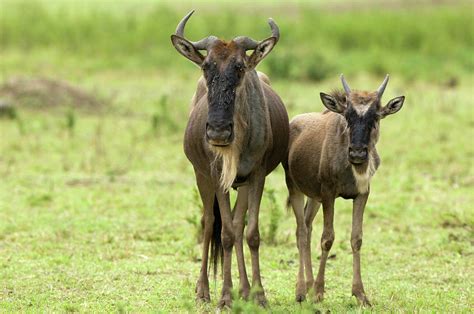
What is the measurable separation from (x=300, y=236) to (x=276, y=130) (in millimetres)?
1010

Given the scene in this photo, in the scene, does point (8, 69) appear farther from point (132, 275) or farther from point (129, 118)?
point (132, 275)

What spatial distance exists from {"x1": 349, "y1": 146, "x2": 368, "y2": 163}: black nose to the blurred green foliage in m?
14.5

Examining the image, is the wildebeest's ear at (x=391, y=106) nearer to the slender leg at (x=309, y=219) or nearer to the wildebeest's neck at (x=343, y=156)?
the wildebeest's neck at (x=343, y=156)

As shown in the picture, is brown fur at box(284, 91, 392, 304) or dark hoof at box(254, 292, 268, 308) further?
brown fur at box(284, 91, 392, 304)

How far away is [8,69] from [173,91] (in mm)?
5303

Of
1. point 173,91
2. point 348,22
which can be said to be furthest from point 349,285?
point 348,22

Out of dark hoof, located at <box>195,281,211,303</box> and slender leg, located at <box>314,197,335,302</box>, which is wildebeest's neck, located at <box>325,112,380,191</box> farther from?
dark hoof, located at <box>195,281,211,303</box>

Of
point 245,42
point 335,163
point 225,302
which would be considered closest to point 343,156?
point 335,163

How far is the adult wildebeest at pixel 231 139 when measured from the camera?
751 centimetres

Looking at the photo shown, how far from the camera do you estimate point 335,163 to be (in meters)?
8.14

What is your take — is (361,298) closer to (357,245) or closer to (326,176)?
(357,245)

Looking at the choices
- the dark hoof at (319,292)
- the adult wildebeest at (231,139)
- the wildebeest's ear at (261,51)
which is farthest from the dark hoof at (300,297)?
the wildebeest's ear at (261,51)

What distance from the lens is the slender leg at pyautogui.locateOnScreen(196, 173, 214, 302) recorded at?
8406mm

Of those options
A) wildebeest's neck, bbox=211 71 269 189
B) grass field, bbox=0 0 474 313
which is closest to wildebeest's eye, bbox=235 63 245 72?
wildebeest's neck, bbox=211 71 269 189
